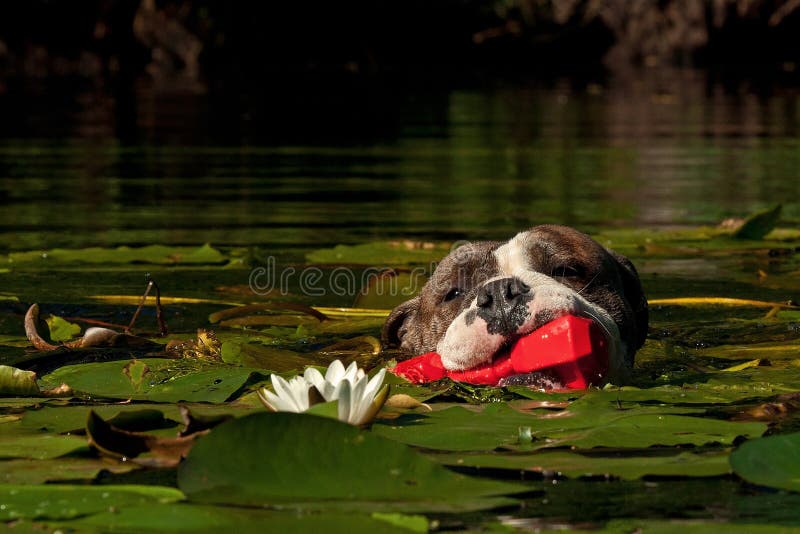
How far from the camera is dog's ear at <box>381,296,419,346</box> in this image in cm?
620

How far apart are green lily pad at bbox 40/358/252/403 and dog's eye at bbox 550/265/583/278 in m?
1.37

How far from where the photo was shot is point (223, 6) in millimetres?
31406

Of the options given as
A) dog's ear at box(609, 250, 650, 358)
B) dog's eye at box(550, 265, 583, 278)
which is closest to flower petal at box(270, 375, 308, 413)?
dog's eye at box(550, 265, 583, 278)

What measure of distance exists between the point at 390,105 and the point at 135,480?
21.6m

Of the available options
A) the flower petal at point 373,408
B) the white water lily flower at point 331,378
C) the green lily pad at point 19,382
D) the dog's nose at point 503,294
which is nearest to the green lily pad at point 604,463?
the flower petal at point 373,408

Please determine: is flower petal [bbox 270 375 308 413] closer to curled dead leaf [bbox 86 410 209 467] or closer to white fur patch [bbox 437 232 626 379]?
curled dead leaf [bbox 86 410 209 467]

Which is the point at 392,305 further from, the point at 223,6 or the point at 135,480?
the point at 223,6

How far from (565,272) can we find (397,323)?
0.90m

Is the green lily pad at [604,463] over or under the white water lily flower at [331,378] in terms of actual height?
under

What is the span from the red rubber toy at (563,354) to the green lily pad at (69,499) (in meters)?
1.84

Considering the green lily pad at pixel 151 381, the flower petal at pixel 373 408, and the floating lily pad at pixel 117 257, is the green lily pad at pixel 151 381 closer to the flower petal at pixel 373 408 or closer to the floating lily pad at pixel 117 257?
the flower petal at pixel 373 408

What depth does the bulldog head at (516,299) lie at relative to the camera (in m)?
4.86

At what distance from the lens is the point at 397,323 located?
623cm

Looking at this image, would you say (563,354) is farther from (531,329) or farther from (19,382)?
(19,382)
